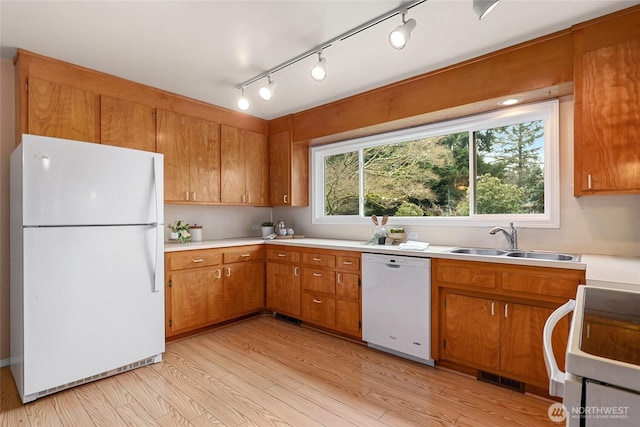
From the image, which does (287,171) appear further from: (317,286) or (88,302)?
Result: (88,302)

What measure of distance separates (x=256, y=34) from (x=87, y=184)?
160 centimetres

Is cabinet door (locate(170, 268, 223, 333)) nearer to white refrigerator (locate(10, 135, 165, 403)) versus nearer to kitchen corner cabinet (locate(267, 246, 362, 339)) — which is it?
white refrigerator (locate(10, 135, 165, 403))

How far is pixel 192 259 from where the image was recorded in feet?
10.1

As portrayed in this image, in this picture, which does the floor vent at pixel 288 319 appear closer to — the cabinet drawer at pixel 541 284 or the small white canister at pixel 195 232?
the small white canister at pixel 195 232

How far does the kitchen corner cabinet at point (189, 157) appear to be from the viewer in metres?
3.20

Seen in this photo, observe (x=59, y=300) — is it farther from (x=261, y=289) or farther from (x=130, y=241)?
(x=261, y=289)

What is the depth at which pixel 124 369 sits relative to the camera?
2.40 meters

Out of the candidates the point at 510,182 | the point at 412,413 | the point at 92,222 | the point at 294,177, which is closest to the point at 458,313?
the point at 412,413

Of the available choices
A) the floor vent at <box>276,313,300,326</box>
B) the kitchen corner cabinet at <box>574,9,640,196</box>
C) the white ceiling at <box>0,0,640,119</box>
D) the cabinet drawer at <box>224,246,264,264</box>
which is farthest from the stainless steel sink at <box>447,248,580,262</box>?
the cabinet drawer at <box>224,246,264,264</box>

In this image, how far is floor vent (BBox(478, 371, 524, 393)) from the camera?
2.11 m

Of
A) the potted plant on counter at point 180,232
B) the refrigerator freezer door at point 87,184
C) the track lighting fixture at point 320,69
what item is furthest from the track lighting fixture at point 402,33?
the potted plant on counter at point 180,232

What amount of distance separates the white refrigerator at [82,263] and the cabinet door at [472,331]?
234cm

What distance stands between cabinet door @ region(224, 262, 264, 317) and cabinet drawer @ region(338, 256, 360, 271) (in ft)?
3.78

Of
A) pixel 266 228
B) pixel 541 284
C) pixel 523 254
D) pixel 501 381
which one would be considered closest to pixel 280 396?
pixel 501 381
